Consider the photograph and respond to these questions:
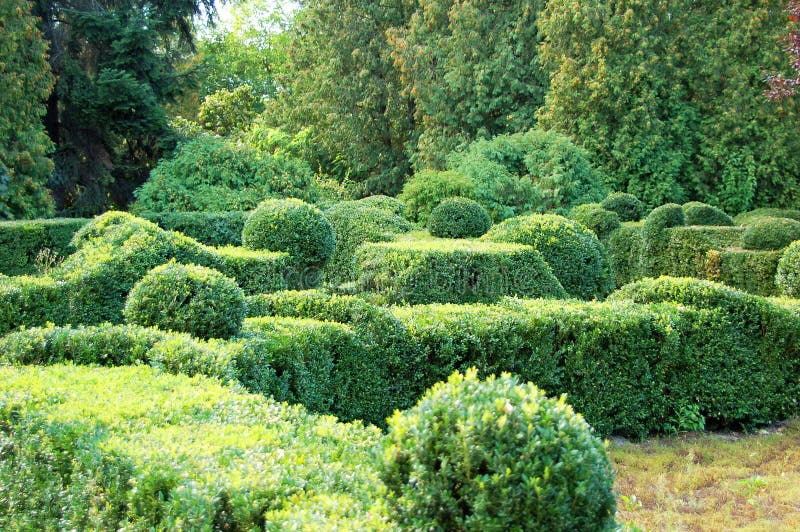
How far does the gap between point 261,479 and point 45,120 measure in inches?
832

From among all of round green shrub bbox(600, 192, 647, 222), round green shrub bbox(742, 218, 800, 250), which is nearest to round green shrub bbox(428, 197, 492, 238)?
round green shrub bbox(742, 218, 800, 250)

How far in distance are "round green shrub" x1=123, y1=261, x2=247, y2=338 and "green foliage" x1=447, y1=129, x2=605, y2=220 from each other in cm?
1247

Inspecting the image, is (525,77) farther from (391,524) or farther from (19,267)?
(391,524)

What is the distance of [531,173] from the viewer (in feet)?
64.0

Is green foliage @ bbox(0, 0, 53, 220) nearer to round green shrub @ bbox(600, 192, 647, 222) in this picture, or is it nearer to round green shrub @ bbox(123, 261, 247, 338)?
round green shrub @ bbox(123, 261, 247, 338)

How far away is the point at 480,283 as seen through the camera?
9758 mm

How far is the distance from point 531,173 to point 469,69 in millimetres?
7715

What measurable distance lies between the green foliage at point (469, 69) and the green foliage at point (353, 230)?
11.8 m

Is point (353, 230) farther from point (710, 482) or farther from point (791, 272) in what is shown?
point (710, 482)

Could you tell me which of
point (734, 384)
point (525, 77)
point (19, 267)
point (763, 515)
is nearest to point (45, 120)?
point (19, 267)

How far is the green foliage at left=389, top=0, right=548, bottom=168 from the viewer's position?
25.4 metres

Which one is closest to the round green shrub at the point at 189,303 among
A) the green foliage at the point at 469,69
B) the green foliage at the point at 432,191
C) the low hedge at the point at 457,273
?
the low hedge at the point at 457,273

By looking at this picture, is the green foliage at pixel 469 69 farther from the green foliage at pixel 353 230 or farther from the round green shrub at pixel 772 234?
the round green shrub at pixel 772 234

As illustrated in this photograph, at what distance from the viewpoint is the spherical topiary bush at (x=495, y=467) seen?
258cm
